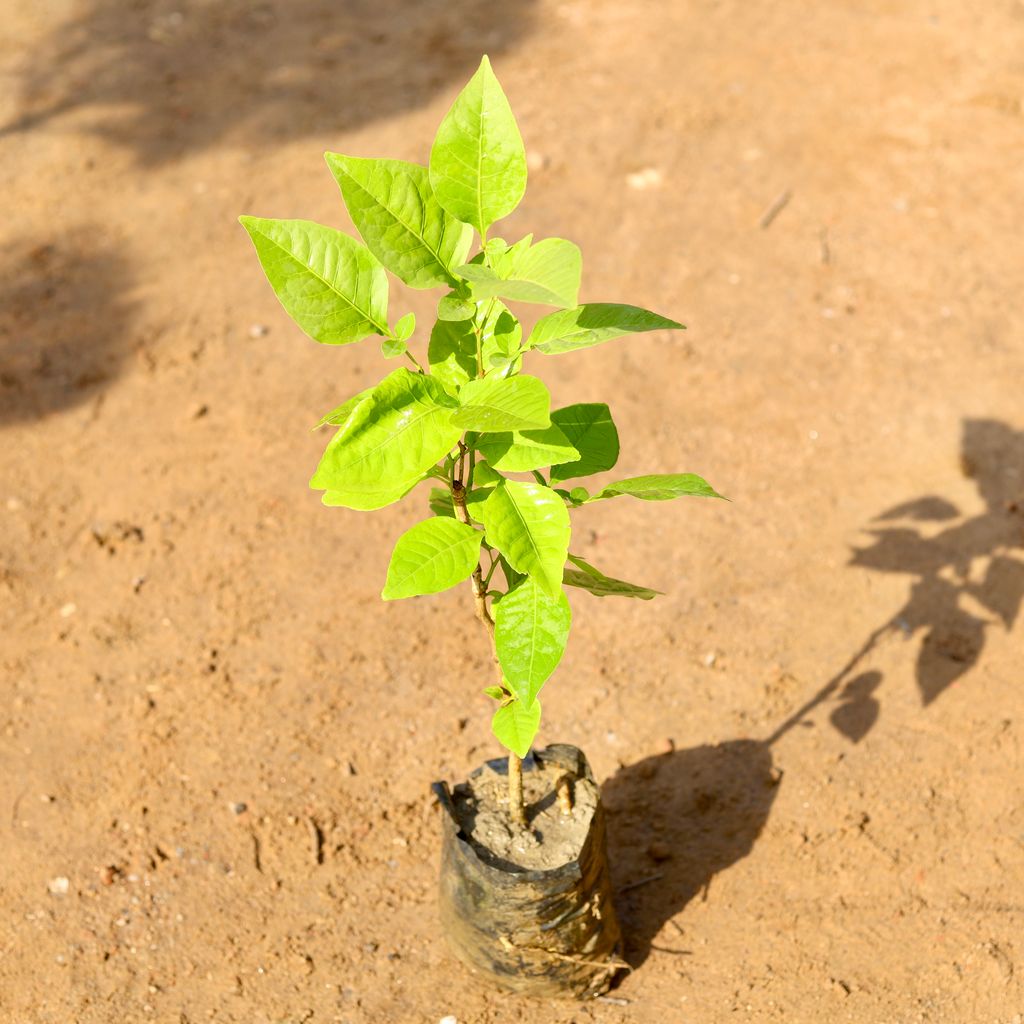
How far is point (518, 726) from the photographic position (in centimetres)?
227

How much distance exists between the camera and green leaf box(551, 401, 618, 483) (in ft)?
7.39

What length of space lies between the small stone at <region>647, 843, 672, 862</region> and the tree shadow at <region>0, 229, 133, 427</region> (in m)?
2.75

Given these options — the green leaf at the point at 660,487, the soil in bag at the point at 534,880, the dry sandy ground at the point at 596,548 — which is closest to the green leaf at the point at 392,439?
the green leaf at the point at 660,487

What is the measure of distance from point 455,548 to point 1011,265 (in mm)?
3710

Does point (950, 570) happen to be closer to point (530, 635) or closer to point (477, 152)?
point (530, 635)

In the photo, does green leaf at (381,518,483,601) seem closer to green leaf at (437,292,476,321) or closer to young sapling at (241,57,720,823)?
young sapling at (241,57,720,823)

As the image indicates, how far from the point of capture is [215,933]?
3.04 metres

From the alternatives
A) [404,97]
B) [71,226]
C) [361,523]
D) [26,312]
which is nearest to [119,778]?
[361,523]

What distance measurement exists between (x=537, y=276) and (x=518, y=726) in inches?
33.9

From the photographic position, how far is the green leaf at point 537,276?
1734 millimetres

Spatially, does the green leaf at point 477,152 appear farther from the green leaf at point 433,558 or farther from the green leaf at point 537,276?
the green leaf at point 433,558

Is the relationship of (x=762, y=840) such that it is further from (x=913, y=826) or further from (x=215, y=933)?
(x=215, y=933)

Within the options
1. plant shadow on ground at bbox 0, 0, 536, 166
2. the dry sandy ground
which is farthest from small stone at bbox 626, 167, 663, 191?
plant shadow on ground at bbox 0, 0, 536, 166

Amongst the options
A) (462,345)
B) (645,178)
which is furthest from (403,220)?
(645,178)
